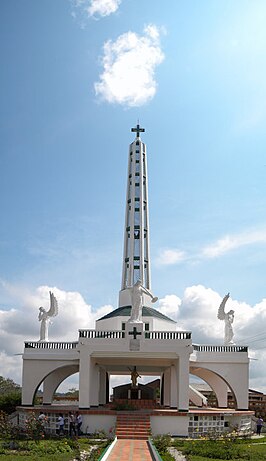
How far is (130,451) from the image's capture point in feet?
53.8

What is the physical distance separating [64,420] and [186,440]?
195 inches

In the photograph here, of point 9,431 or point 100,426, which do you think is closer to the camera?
point 9,431

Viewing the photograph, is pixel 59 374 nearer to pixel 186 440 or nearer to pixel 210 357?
pixel 210 357

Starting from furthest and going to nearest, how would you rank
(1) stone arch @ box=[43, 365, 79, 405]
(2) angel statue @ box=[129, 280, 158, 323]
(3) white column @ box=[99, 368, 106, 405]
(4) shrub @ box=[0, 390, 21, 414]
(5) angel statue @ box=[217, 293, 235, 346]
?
(4) shrub @ box=[0, 390, 21, 414] < (3) white column @ box=[99, 368, 106, 405] < (1) stone arch @ box=[43, 365, 79, 405] < (5) angel statue @ box=[217, 293, 235, 346] < (2) angel statue @ box=[129, 280, 158, 323]

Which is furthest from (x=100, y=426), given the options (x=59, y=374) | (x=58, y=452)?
(x=59, y=374)

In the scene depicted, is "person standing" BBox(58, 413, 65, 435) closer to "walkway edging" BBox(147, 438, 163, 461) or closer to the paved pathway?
the paved pathway

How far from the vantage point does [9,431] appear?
20031 mm

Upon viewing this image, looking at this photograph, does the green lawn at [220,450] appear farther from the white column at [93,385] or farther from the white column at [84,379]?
the white column at [93,385]

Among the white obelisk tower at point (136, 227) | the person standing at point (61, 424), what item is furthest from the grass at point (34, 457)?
the white obelisk tower at point (136, 227)

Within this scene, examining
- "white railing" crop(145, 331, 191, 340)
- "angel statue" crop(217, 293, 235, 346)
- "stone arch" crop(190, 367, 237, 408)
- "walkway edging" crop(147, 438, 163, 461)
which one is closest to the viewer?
"walkway edging" crop(147, 438, 163, 461)

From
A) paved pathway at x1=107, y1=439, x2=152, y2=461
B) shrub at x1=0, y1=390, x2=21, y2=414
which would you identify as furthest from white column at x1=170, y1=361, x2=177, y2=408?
shrub at x1=0, y1=390, x2=21, y2=414

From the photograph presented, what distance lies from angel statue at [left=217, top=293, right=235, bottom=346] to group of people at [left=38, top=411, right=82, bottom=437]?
26.5 ft

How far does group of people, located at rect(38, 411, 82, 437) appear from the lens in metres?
21.2

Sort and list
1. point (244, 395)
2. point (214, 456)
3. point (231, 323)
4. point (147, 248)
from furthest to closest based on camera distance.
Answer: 1. point (147, 248)
2. point (231, 323)
3. point (244, 395)
4. point (214, 456)
